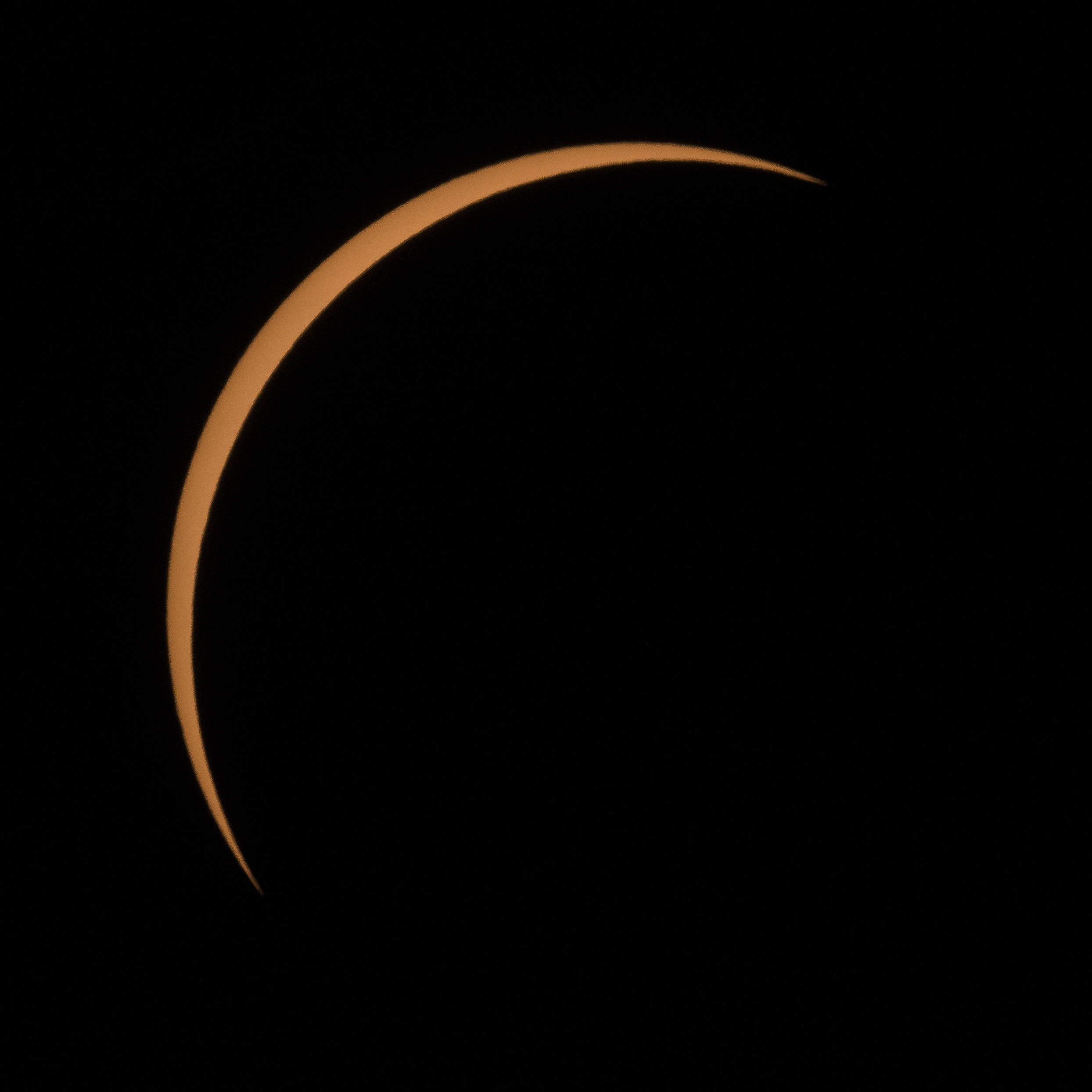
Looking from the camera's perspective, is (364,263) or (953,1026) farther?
(953,1026)

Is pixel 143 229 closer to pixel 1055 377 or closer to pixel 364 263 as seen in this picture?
pixel 364 263

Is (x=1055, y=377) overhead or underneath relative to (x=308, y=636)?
overhead

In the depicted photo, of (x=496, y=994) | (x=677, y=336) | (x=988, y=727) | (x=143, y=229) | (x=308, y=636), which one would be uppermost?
(x=143, y=229)

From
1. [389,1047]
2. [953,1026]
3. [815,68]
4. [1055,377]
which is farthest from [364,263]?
[953,1026]

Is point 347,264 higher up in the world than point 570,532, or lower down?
higher up
